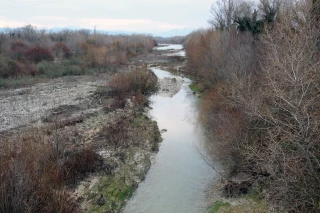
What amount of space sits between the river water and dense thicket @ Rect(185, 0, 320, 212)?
109cm

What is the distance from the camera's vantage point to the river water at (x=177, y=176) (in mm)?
10741

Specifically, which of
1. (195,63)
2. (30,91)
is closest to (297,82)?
(30,91)

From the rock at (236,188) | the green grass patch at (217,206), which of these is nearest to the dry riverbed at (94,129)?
the green grass patch at (217,206)

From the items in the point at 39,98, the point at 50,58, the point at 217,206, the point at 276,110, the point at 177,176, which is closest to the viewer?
the point at 276,110

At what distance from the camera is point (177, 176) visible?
12.8m

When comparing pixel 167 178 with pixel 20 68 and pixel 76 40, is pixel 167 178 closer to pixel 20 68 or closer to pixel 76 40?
pixel 20 68

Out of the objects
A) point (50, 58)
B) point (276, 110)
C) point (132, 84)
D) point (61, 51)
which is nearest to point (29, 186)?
point (276, 110)

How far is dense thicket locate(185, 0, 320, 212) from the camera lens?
7.83 metres

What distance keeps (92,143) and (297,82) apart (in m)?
10.1

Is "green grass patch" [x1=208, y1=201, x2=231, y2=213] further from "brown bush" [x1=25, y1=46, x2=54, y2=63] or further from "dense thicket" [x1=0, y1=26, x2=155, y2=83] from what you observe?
"brown bush" [x1=25, y1=46, x2=54, y2=63]

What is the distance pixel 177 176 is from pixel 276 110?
4.92 metres

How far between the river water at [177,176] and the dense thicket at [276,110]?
1.09 m

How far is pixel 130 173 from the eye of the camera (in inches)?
511

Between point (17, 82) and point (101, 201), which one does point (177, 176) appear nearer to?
point (101, 201)
